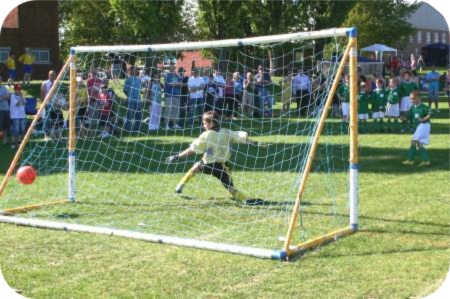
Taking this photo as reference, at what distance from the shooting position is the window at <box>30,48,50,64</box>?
34688mm

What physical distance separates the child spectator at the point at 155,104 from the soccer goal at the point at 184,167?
1.7 inches

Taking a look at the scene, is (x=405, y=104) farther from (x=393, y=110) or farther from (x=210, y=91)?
(x=210, y=91)

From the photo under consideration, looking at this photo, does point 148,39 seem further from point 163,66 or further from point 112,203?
point 112,203

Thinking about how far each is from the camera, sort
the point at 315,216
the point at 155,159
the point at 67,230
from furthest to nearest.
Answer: the point at 155,159 → the point at 315,216 → the point at 67,230

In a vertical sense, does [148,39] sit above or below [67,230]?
above

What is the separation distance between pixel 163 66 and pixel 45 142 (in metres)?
4.28

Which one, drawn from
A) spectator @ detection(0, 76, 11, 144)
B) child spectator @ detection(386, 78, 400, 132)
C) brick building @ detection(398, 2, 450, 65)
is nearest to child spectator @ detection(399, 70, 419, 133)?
child spectator @ detection(386, 78, 400, 132)

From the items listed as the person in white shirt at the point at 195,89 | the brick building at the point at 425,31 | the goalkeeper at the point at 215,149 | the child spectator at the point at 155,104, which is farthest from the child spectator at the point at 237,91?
the brick building at the point at 425,31

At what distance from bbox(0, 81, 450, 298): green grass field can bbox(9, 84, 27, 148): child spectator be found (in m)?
5.22

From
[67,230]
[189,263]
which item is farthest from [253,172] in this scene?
[189,263]

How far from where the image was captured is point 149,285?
5695mm

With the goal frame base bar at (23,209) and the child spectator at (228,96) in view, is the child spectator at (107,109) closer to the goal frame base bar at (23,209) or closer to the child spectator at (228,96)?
the child spectator at (228,96)

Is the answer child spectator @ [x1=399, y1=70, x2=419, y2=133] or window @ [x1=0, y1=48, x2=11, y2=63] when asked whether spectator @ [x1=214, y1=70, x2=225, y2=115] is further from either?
window @ [x1=0, y1=48, x2=11, y2=63]

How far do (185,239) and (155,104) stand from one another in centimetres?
1109
